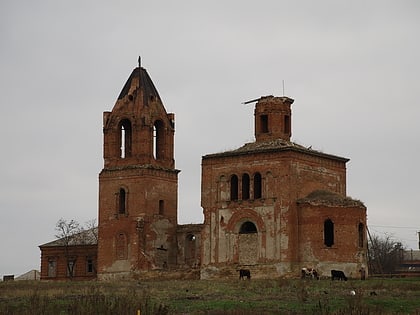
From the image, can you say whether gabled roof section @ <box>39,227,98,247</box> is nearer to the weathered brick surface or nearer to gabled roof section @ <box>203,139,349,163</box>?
the weathered brick surface

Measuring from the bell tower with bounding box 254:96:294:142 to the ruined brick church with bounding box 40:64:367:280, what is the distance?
0.18ft

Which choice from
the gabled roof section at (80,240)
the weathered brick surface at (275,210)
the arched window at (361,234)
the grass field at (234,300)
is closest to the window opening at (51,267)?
the gabled roof section at (80,240)

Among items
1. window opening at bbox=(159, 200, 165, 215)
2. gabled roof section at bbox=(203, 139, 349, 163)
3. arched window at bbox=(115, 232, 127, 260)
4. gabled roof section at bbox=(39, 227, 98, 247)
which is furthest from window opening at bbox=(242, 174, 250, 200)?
gabled roof section at bbox=(39, 227, 98, 247)

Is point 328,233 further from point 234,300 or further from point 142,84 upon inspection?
point 234,300

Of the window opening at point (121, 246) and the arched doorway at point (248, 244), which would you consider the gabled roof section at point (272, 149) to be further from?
the window opening at point (121, 246)

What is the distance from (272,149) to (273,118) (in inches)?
119

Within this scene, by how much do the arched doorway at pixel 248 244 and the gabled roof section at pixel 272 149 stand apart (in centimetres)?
380

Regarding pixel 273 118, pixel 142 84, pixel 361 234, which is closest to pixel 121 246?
pixel 142 84

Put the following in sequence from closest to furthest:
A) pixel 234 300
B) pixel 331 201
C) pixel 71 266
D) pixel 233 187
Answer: pixel 234 300 → pixel 331 201 → pixel 233 187 → pixel 71 266

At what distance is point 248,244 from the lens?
170 ft

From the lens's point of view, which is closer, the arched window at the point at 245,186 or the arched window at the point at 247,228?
the arched window at the point at 247,228

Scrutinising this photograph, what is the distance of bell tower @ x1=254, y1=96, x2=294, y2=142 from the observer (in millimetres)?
54031

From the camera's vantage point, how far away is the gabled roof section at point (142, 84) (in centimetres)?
5912

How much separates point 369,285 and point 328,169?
1481 centimetres
